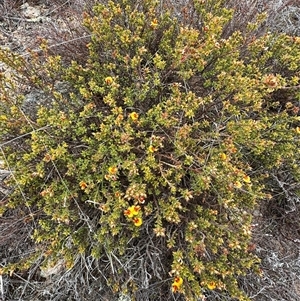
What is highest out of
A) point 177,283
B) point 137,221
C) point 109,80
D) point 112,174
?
point 109,80

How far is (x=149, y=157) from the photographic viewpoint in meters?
2.09

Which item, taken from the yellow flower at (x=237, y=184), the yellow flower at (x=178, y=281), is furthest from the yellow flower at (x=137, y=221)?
the yellow flower at (x=237, y=184)

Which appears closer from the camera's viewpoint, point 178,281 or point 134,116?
point 178,281

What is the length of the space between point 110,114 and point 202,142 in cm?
65

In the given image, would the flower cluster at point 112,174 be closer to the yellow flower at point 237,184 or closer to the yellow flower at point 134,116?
the yellow flower at point 134,116

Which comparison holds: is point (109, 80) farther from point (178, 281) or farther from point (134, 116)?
point (178, 281)

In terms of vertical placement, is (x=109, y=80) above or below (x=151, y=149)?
above

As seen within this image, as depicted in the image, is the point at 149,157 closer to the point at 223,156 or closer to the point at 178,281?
the point at 223,156

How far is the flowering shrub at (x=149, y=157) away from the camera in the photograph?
6.88 ft

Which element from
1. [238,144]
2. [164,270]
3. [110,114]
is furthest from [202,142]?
[164,270]

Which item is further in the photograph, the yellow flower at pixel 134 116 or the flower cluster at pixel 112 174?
the yellow flower at pixel 134 116

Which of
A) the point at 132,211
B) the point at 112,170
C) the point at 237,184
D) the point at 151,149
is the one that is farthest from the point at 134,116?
the point at 237,184

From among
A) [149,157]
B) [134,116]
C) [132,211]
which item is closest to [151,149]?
[149,157]

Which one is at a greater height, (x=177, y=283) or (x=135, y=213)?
(x=135, y=213)
